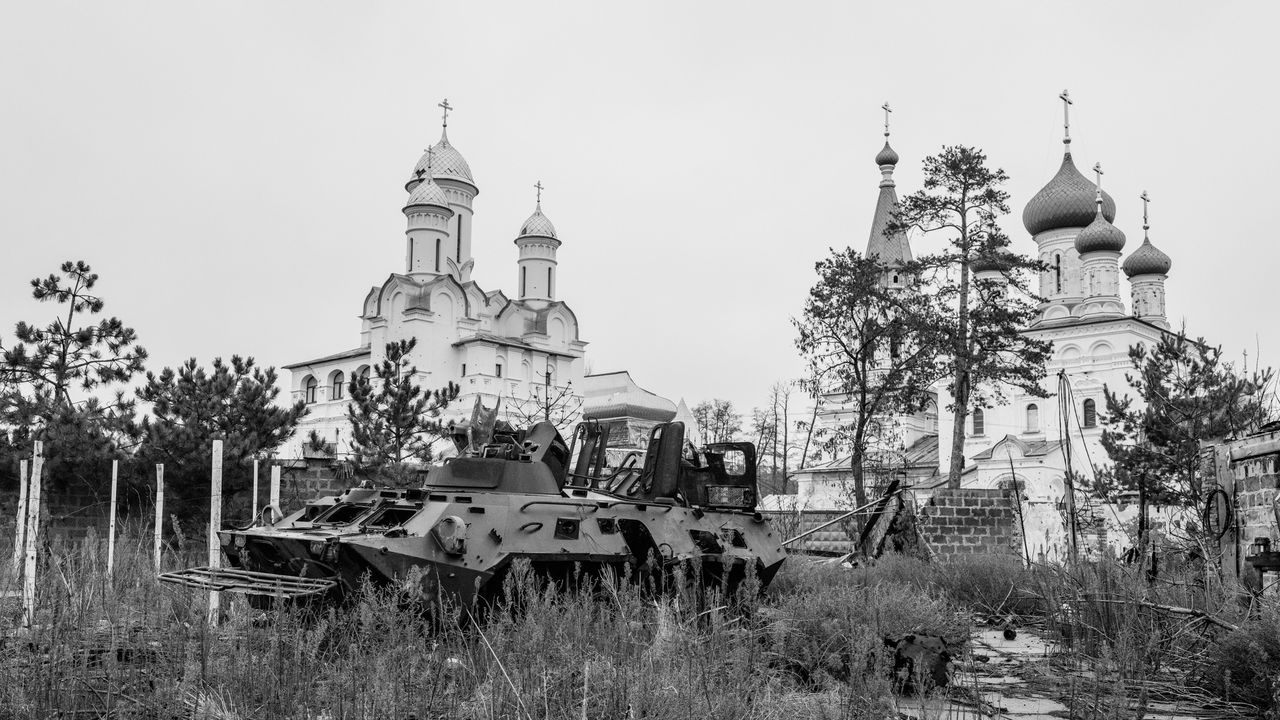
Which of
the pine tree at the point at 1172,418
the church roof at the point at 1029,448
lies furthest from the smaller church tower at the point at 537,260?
the pine tree at the point at 1172,418

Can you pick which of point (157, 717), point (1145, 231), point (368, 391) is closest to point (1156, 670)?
point (157, 717)

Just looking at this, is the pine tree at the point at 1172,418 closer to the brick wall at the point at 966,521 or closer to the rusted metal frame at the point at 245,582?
the brick wall at the point at 966,521

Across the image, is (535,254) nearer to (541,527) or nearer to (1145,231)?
(1145,231)

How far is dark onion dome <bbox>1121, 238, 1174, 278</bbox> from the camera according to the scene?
50.7 m

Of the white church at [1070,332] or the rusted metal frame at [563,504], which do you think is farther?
the white church at [1070,332]

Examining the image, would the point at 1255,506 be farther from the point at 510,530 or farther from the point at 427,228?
the point at 427,228

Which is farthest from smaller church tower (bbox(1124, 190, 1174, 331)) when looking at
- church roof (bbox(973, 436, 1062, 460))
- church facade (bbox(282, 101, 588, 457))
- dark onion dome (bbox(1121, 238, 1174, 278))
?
church facade (bbox(282, 101, 588, 457))

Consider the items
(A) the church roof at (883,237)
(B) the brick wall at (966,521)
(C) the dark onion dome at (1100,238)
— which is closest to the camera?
(B) the brick wall at (966,521)

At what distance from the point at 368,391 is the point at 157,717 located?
51.5 ft

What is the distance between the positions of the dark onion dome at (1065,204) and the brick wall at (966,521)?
1253 inches

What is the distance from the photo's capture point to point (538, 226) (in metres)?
53.8

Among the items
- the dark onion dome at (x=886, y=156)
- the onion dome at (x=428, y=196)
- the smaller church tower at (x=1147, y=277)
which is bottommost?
the smaller church tower at (x=1147, y=277)

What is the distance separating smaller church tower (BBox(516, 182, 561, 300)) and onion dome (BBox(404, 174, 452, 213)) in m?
5.41

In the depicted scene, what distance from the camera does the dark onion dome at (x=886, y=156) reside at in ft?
196
